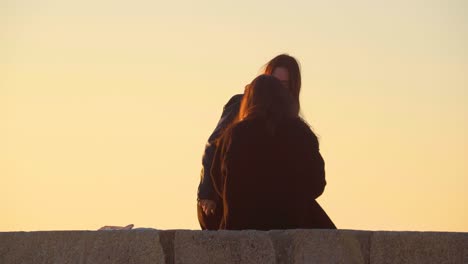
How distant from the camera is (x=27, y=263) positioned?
6945 mm

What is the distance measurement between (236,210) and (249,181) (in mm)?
180

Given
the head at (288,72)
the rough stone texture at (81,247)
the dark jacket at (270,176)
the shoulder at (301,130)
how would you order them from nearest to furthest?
the rough stone texture at (81,247), the dark jacket at (270,176), the shoulder at (301,130), the head at (288,72)

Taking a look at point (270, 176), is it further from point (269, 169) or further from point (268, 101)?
point (268, 101)

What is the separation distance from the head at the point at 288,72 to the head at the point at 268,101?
0.93 meters

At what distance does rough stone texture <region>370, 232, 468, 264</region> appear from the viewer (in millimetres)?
7012

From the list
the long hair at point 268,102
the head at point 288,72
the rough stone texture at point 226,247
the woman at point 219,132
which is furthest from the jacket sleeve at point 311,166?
the head at point 288,72

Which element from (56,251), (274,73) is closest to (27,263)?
(56,251)

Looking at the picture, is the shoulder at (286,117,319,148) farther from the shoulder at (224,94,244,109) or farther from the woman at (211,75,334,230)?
the shoulder at (224,94,244,109)

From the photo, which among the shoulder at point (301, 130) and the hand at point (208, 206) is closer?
the shoulder at point (301, 130)

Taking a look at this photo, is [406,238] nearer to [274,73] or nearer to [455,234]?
[455,234]

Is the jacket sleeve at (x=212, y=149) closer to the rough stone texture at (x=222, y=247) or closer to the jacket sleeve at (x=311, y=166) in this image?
the jacket sleeve at (x=311, y=166)

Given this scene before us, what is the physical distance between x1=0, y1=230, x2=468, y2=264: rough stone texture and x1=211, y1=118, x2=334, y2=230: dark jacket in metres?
0.76

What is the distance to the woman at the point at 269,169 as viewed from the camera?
310 inches

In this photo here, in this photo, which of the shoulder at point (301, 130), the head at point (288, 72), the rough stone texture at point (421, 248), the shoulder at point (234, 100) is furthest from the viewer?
the head at point (288, 72)
